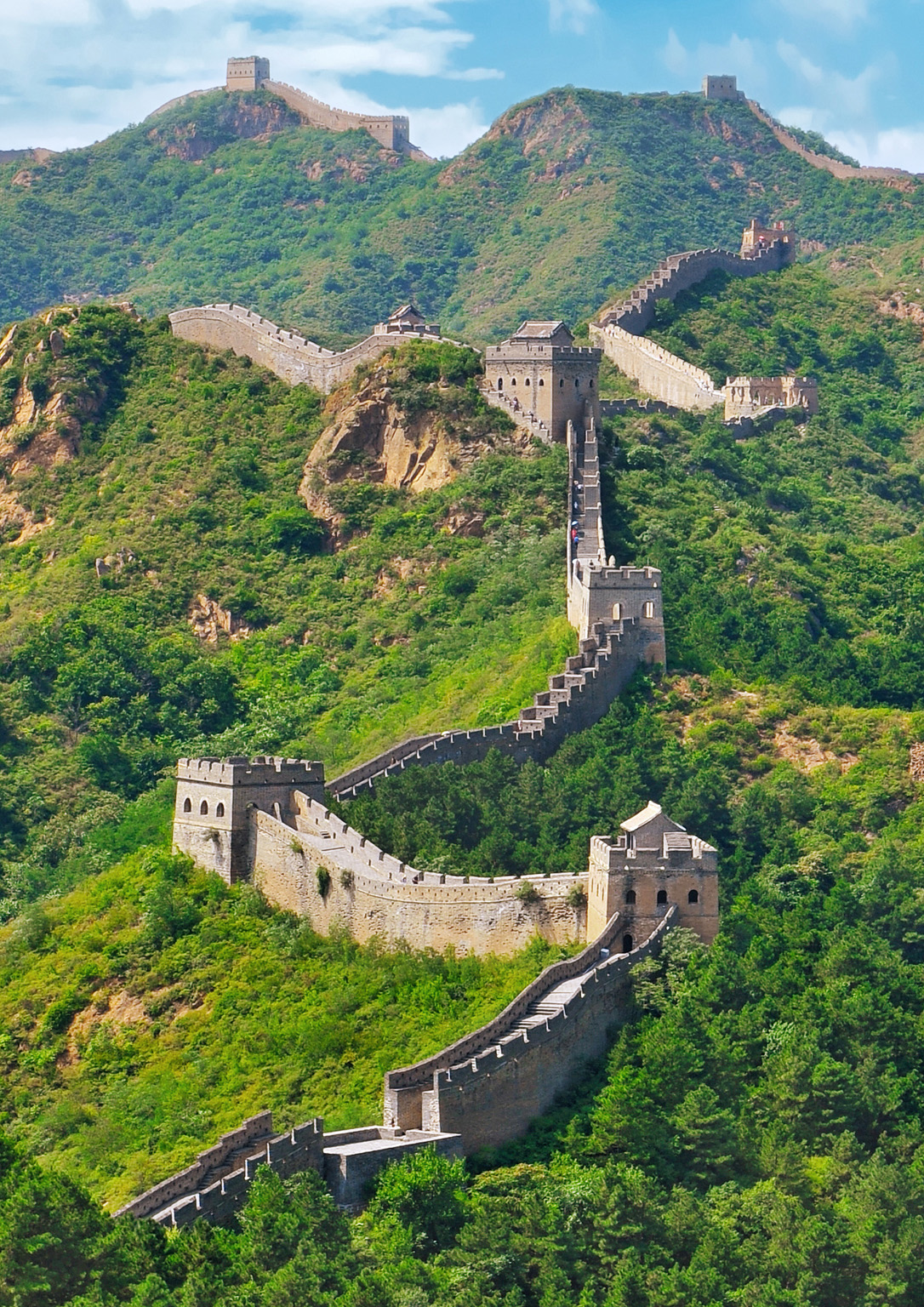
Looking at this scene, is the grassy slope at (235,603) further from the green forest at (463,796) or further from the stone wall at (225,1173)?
the stone wall at (225,1173)

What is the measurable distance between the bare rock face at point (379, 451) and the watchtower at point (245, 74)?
87972mm

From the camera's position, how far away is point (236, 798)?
73.6m

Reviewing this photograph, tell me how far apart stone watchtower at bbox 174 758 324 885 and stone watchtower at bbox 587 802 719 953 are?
9462mm

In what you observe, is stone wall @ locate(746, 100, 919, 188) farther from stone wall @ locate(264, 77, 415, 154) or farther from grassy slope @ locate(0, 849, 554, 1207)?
grassy slope @ locate(0, 849, 554, 1207)

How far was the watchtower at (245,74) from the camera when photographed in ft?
622

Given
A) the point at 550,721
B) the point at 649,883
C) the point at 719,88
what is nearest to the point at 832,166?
the point at 719,88

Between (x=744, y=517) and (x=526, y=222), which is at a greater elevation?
(x=526, y=222)

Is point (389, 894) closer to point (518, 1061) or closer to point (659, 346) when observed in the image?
point (518, 1061)

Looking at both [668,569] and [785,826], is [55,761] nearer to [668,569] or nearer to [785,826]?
[668,569]

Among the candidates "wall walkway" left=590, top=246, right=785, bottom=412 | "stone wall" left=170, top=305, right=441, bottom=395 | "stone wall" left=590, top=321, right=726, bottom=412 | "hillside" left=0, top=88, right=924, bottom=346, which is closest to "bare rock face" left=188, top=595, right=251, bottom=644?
"stone wall" left=170, top=305, right=441, bottom=395

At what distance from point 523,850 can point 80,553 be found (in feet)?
122

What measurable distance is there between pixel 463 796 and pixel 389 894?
6.98 metres

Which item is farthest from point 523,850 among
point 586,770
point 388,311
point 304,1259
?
point 388,311

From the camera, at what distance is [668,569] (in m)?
92.9
